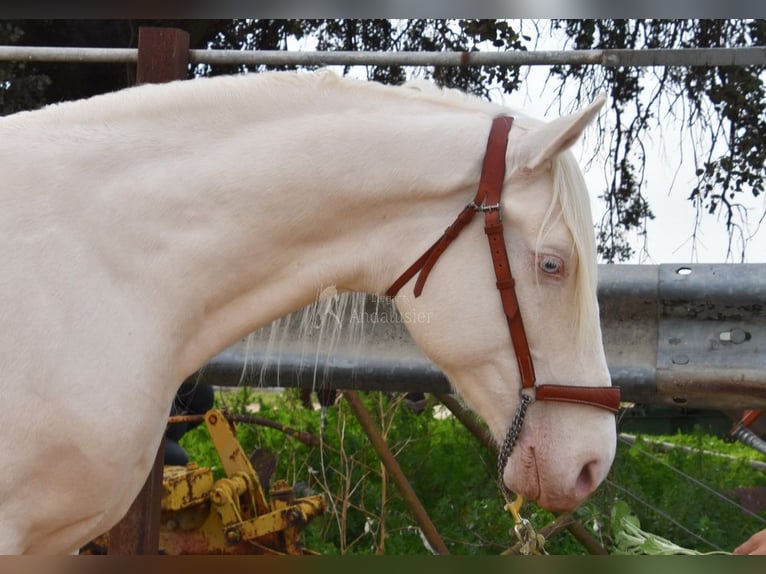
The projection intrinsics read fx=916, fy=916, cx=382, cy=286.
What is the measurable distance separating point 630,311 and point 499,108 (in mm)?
1148

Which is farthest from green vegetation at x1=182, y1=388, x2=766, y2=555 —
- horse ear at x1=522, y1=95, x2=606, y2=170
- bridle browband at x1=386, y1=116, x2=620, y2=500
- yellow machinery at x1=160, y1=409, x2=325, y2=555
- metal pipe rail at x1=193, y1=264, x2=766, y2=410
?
horse ear at x1=522, y1=95, x2=606, y2=170

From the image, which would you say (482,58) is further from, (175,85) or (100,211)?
(100,211)

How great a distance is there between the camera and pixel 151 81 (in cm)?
339

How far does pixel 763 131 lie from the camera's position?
4.32 m

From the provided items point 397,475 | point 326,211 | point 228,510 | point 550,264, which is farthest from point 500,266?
point 228,510

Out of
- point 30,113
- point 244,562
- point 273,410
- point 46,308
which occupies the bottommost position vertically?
point 273,410

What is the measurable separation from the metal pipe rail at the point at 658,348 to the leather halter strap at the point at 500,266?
71cm

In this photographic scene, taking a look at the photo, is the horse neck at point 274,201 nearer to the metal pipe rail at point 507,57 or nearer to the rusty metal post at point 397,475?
the metal pipe rail at point 507,57

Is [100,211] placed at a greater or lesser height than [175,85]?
lesser

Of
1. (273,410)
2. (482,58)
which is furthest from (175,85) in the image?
(273,410)

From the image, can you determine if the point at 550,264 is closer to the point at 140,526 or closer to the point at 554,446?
the point at 554,446

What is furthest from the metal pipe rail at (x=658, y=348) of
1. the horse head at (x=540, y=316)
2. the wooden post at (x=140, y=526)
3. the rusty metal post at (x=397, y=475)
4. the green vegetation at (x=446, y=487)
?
the green vegetation at (x=446, y=487)

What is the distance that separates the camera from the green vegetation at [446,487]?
5070 mm

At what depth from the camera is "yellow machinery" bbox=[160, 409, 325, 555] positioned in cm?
467
